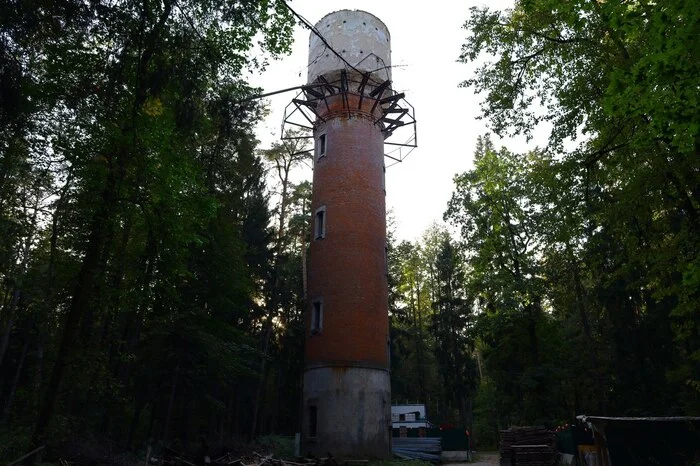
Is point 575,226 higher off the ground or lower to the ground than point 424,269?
lower

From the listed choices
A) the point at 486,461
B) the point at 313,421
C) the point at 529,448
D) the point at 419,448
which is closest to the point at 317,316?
the point at 313,421

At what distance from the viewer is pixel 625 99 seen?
694cm

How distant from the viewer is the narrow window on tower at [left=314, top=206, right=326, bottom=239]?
21219mm

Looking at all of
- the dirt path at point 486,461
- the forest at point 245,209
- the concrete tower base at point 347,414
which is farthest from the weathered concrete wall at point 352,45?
the dirt path at point 486,461

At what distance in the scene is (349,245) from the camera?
805 inches

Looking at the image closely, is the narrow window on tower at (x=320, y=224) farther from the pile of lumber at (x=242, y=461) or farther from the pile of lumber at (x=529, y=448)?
the pile of lumber at (x=529, y=448)

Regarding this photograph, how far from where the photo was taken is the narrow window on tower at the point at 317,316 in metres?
19.7

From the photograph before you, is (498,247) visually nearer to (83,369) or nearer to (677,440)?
(677,440)

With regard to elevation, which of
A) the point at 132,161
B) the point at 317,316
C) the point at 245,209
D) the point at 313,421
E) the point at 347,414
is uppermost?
the point at 245,209

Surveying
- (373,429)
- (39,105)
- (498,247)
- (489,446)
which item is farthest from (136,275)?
(489,446)

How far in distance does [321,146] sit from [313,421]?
11994mm

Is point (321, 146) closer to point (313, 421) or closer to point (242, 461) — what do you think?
point (313, 421)

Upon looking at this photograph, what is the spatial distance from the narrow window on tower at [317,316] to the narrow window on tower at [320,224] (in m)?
2.89

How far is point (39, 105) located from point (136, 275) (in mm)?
6512
